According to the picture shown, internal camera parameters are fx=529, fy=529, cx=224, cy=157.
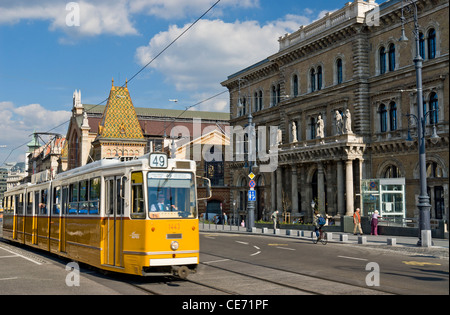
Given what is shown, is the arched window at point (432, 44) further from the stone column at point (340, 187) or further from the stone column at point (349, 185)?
the stone column at point (340, 187)

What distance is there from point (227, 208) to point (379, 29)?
38016 millimetres

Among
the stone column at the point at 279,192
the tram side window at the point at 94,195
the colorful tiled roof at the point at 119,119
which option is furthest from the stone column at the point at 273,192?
the tram side window at the point at 94,195

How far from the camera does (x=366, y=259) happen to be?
60.3 ft

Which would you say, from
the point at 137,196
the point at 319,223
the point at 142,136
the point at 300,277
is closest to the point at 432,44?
the point at 319,223

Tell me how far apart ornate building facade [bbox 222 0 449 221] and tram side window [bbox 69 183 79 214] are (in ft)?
71.2

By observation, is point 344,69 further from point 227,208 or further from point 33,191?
point 227,208

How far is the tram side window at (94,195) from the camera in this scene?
1446cm

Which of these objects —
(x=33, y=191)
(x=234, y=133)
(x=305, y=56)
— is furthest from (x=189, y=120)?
(x=33, y=191)

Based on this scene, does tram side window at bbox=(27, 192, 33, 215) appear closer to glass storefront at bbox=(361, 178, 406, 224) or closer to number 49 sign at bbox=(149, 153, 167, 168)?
A: number 49 sign at bbox=(149, 153, 167, 168)

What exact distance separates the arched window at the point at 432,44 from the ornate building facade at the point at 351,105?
0.22ft

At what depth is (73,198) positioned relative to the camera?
1675 centimetres

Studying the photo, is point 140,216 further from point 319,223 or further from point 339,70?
point 339,70

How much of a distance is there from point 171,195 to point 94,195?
292 centimetres

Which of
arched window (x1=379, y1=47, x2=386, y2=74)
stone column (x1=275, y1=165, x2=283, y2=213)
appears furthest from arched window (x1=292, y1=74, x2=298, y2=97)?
arched window (x1=379, y1=47, x2=386, y2=74)
